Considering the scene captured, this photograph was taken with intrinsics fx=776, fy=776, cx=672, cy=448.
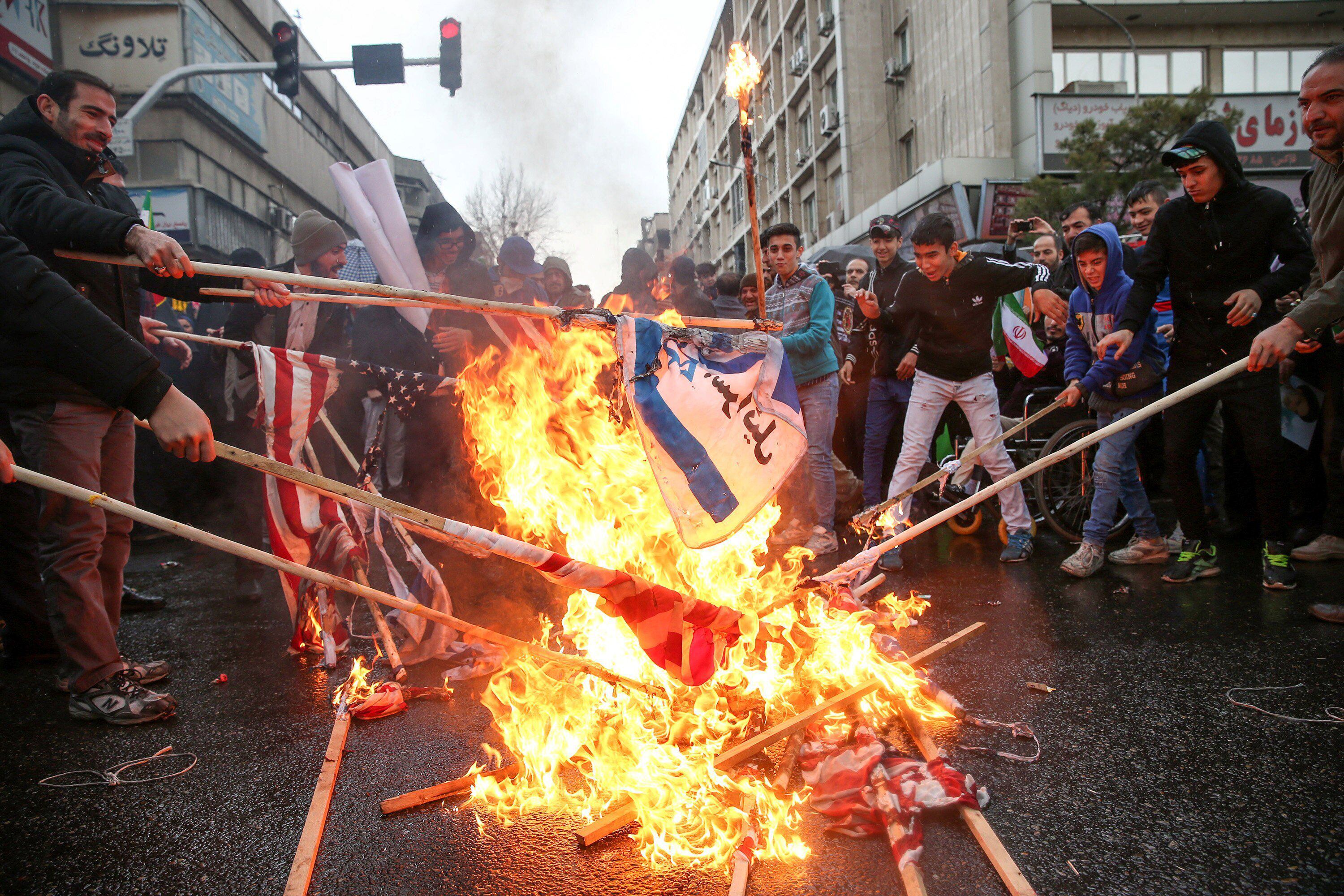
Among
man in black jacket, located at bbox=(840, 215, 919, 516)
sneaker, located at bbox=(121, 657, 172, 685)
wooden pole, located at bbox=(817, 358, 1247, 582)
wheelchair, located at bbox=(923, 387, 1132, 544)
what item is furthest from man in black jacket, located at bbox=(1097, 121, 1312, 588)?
sneaker, located at bbox=(121, 657, 172, 685)

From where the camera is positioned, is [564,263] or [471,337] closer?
[471,337]

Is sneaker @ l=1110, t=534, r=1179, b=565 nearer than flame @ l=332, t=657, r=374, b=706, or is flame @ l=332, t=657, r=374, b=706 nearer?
flame @ l=332, t=657, r=374, b=706

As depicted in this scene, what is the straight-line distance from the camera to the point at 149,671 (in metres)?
4.00

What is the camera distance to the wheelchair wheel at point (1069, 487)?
236 inches

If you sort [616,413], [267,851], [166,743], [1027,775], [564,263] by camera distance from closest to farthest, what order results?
[267,851] < [1027,775] < [166,743] < [616,413] < [564,263]

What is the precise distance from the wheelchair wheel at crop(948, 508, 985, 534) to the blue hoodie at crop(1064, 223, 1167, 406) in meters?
1.40

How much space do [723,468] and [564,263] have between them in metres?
5.99

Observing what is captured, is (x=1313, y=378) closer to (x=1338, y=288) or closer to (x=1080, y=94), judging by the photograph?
(x=1338, y=288)

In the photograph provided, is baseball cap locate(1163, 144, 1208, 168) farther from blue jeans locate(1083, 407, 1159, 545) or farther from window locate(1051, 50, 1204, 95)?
window locate(1051, 50, 1204, 95)

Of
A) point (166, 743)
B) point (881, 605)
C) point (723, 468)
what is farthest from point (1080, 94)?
point (166, 743)

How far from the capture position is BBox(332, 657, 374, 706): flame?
11.3 feet

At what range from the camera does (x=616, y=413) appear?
12.5 ft

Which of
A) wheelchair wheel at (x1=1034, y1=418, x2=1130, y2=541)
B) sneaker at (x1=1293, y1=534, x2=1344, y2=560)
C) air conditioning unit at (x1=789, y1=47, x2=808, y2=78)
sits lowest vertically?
sneaker at (x1=1293, y1=534, x2=1344, y2=560)

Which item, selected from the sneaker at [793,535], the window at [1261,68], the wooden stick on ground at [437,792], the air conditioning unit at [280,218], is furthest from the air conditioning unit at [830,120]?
the wooden stick on ground at [437,792]
